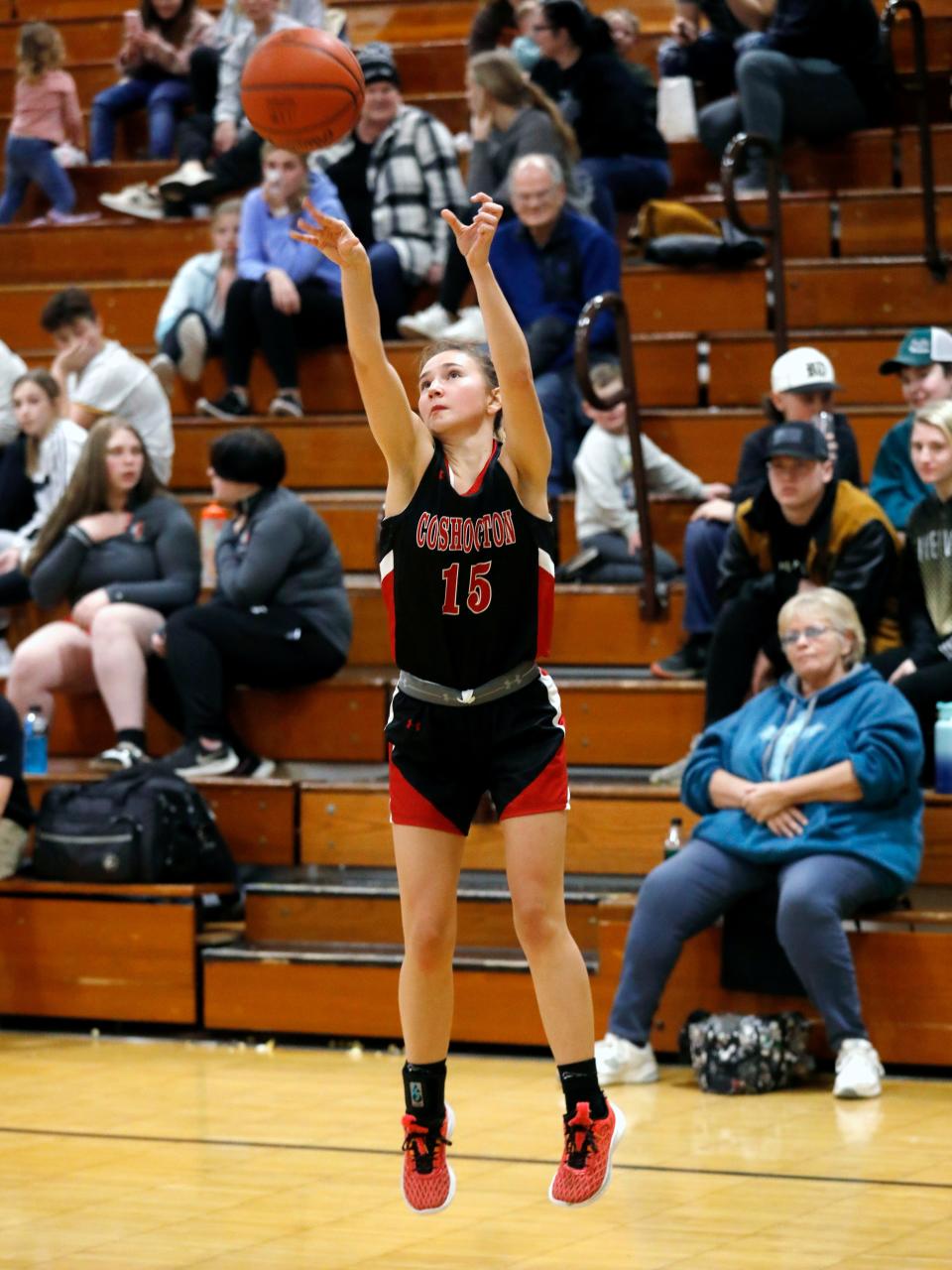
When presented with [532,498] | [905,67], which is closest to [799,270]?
[905,67]

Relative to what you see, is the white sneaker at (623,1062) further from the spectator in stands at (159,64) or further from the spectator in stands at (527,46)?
the spectator in stands at (159,64)

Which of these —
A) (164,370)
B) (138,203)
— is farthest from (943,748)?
(138,203)

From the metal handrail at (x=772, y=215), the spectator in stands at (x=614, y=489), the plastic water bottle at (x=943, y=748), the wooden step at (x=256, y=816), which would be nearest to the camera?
the plastic water bottle at (x=943, y=748)

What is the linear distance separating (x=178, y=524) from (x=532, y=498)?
3455mm

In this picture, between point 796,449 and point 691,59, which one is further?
point 691,59

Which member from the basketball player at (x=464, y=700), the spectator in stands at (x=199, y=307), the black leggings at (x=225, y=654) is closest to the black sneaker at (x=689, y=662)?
the black leggings at (x=225, y=654)

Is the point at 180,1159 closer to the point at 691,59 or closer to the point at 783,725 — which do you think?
the point at 783,725

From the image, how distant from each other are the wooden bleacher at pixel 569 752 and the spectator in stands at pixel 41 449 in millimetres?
578

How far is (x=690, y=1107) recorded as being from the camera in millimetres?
5289

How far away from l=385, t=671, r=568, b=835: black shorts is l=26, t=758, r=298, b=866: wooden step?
2796 millimetres

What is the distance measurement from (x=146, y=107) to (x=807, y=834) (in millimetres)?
6427

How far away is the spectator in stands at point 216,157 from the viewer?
9.23 meters

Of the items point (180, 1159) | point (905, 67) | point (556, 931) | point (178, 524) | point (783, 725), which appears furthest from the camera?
point (905, 67)

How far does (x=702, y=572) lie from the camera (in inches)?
257
